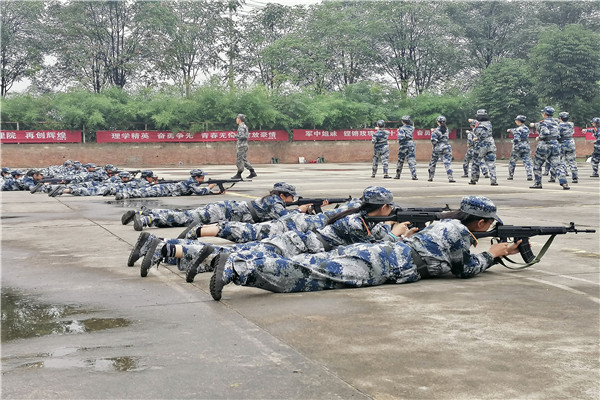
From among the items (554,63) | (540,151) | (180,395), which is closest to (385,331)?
(180,395)

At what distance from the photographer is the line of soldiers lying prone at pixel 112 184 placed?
49.8 feet

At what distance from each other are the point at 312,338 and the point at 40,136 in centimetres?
3541

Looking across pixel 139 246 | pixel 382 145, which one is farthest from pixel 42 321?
pixel 382 145

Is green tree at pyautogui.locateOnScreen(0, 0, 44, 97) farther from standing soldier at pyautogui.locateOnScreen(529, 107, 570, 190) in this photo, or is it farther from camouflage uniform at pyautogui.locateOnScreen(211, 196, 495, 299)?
camouflage uniform at pyautogui.locateOnScreen(211, 196, 495, 299)

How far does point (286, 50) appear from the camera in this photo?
48156 millimetres

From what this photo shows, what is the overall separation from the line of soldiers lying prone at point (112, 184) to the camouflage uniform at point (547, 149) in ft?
24.7

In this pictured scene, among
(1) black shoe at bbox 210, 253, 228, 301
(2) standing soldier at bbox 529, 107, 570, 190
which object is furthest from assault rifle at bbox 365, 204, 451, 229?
(2) standing soldier at bbox 529, 107, 570, 190

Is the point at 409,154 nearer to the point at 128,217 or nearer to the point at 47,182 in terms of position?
the point at 47,182

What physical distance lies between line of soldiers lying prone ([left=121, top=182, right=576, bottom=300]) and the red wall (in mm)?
32158

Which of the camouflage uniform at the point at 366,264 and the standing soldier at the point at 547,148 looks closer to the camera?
the camouflage uniform at the point at 366,264

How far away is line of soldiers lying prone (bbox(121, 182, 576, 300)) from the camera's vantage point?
5.39m

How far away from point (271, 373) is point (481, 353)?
1228 millimetres

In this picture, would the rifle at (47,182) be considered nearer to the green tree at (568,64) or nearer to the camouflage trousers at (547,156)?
the camouflage trousers at (547,156)

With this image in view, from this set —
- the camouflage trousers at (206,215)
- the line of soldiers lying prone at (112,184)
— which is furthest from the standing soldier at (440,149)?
the camouflage trousers at (206,215)
